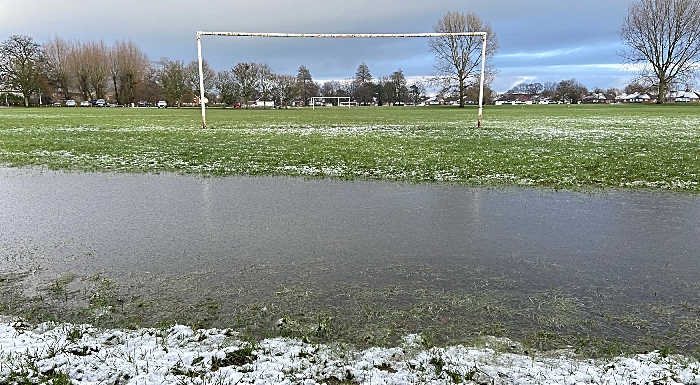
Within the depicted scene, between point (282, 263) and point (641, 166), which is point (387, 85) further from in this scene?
point (282, 263)

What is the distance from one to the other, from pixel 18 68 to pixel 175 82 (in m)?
22.4

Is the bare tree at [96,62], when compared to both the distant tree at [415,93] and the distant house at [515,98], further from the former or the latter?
the distant house at [515,98]

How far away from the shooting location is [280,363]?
10.3 ft

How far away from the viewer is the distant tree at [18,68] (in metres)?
70.1

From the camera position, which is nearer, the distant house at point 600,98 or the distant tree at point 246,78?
the distant tree at point 246,78

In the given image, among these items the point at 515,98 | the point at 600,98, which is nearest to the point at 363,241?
the point at 600,98

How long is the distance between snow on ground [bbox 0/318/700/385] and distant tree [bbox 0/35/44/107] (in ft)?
271

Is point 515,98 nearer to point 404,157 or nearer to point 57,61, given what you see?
point 57,61

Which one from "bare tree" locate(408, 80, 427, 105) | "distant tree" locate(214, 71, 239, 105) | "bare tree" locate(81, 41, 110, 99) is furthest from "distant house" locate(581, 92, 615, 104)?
"bare tree" locate(81, 41, 110, 99)

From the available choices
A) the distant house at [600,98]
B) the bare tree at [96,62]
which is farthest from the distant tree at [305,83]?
the distant house at [600,98]

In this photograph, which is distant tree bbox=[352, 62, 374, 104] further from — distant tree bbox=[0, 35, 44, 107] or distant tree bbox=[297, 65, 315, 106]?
distant tree bbox=[0, 35, 44, 107]

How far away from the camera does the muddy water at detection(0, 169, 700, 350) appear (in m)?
4.55

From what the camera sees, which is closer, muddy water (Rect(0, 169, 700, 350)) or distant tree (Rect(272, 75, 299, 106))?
muddy water (Rect(0, 169, 700, 350))

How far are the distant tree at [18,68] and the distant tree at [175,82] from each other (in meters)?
18.1
